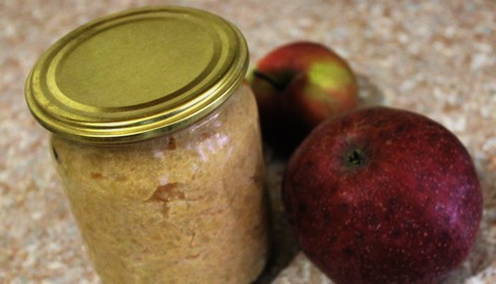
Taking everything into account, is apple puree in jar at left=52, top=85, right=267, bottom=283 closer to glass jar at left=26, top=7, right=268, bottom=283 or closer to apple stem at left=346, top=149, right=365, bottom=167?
glass jar at left=26, top=7, right=268, bottom=283

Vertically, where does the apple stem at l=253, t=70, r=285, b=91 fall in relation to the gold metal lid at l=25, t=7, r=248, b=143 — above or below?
below

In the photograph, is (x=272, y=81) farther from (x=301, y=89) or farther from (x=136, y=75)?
(x=136, y=75)

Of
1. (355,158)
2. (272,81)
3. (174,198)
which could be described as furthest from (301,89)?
(174,198)

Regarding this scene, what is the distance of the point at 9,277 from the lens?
80cm

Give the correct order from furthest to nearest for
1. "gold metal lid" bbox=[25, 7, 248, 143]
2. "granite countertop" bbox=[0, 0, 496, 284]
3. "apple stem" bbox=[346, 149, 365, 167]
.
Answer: "granite countertop" bbox=[0, 0, 496, 284], "apple stem" bbox=[346, 149, 365, 167], "gold metal lid" bbox=[25, 7, 248, 143]

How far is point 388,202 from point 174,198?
0.74 feet

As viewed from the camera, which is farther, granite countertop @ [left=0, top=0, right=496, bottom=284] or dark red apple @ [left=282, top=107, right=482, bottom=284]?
granite countertop @ [left=0, top=0, right=496, bottom=284]

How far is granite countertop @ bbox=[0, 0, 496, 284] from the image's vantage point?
0.81 metres

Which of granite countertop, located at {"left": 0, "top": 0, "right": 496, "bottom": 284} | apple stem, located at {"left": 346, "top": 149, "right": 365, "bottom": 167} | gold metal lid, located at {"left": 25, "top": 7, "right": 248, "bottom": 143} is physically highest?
gold metal lid, located at {"left": 25, "top": 7, "right": 248, "bottom": 143}

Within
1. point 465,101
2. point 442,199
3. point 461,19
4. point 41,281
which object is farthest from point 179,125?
point 461,19

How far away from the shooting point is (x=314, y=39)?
1184mm

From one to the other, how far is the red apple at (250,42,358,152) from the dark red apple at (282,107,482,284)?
0.18 metres

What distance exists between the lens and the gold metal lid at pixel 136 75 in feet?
1.76

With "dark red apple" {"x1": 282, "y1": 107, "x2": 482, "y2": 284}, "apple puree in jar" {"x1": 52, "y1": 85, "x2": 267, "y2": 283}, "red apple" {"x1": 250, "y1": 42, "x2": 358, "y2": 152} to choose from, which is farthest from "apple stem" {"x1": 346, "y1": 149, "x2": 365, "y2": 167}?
"red apple" {"x1": 250, "y1": 42, "x2": 358, "y2": 152}
